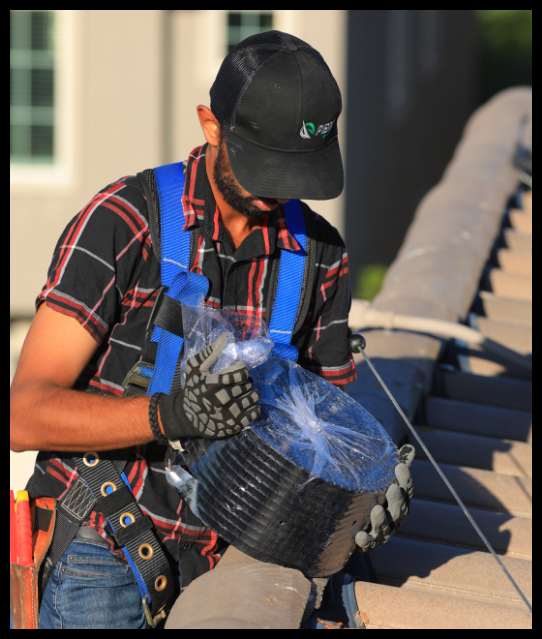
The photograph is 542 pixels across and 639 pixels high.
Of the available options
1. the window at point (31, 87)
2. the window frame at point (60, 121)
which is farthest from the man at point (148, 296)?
the window at point (31, 87)

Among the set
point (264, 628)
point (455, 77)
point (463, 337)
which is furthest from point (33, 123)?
point (455, 77)

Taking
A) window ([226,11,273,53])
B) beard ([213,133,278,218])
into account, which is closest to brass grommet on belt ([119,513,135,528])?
beard ([213,133,278,218])

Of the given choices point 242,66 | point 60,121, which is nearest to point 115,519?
point 242,66

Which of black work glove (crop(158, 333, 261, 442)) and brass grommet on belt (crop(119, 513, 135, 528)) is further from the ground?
black work glove (crop(158, 333, 261, 442))

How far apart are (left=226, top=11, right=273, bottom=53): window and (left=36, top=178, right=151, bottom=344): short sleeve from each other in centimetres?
884

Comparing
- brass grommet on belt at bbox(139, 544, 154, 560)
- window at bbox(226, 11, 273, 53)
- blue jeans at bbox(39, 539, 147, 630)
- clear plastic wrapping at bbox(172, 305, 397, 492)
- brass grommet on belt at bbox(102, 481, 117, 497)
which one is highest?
window at bbox(226, 11, 273, 53)

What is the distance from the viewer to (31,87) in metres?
10.3

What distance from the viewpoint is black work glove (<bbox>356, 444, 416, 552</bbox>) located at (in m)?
2.39

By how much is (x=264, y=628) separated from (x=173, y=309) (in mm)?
911

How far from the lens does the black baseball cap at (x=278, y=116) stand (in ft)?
7.79

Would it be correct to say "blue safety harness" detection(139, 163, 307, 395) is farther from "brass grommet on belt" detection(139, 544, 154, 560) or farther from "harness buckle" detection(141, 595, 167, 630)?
"harness buckle" detection(141, 595, 167, 630)

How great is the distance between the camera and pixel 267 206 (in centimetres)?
252

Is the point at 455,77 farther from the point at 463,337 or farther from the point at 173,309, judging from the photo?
the point at 173,309

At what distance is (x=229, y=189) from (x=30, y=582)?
4.42 feet
